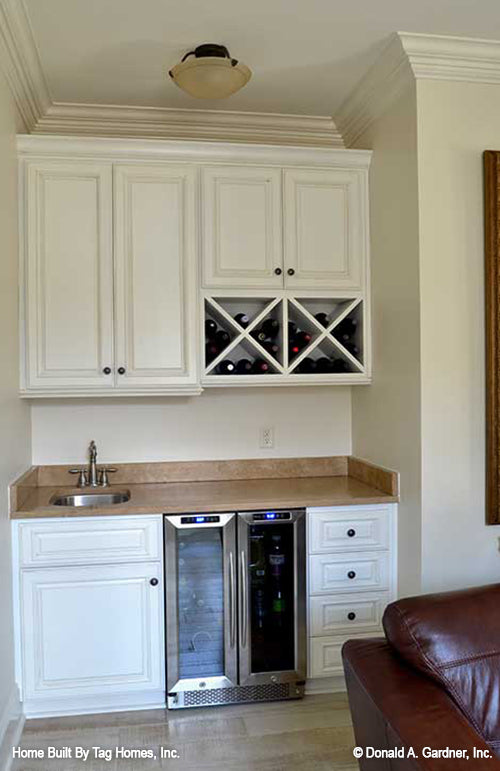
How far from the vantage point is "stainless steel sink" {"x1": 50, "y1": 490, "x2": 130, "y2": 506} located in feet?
9.83

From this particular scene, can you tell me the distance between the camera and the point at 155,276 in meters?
2.88

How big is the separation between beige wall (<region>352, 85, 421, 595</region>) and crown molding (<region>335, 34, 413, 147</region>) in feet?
0.16

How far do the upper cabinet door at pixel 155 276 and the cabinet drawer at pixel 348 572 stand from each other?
1037 mm

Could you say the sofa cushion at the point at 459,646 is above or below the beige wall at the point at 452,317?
below

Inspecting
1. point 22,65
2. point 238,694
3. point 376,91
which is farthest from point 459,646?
point 22,65

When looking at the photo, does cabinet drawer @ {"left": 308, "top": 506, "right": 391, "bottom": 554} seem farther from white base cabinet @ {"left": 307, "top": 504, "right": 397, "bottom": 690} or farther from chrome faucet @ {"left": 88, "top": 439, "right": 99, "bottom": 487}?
chrome faucet @ {"left": 88, "top": 439, "right": 99, "bottom": 487}

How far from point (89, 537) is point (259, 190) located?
1.80 meters

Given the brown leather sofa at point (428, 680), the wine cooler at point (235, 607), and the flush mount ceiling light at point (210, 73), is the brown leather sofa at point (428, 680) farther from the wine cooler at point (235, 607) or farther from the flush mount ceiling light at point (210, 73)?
the flush mount ceiling light at point (210, 73)

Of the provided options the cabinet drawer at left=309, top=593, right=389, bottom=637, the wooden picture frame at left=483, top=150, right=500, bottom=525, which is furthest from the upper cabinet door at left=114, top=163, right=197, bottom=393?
the wooden picture frame at left=483, top=150, right=500, bottom=525

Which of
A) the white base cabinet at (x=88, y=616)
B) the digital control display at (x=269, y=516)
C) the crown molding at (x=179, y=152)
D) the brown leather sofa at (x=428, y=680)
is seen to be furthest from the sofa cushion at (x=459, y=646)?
the crown molding at (x=179, y=152)

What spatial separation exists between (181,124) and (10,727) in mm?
2819

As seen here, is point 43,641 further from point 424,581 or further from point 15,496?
point 424,581

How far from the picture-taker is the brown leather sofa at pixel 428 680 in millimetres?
1296

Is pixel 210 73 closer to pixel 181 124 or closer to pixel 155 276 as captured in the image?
pixel 181 124
